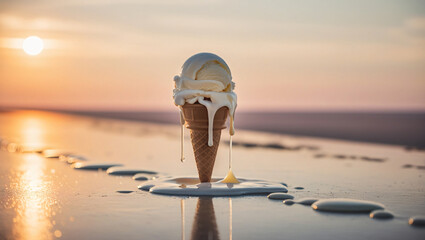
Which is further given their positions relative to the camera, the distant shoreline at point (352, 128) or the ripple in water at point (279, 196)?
the distant shoreline at point (352, 128)

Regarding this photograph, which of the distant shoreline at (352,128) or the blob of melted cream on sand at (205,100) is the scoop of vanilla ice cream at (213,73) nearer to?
the blob of melted cream on sand at (205,100)

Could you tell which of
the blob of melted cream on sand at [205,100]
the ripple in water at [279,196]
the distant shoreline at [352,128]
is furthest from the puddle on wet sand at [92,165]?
the distant shoreline at [352,128]

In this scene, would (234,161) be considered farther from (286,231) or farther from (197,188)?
(286,231)

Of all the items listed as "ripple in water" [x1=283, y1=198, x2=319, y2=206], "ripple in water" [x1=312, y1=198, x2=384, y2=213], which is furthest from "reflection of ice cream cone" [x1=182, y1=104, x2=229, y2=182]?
"ripple in water" [x1=312, y1=198, x2=384, y2=213]

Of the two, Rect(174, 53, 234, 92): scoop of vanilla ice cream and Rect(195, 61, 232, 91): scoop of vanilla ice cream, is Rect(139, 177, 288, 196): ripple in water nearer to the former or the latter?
Rect(174, 53, 234, 92): scoop of vanilla ice cream

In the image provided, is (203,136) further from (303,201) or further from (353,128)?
(353,128)
